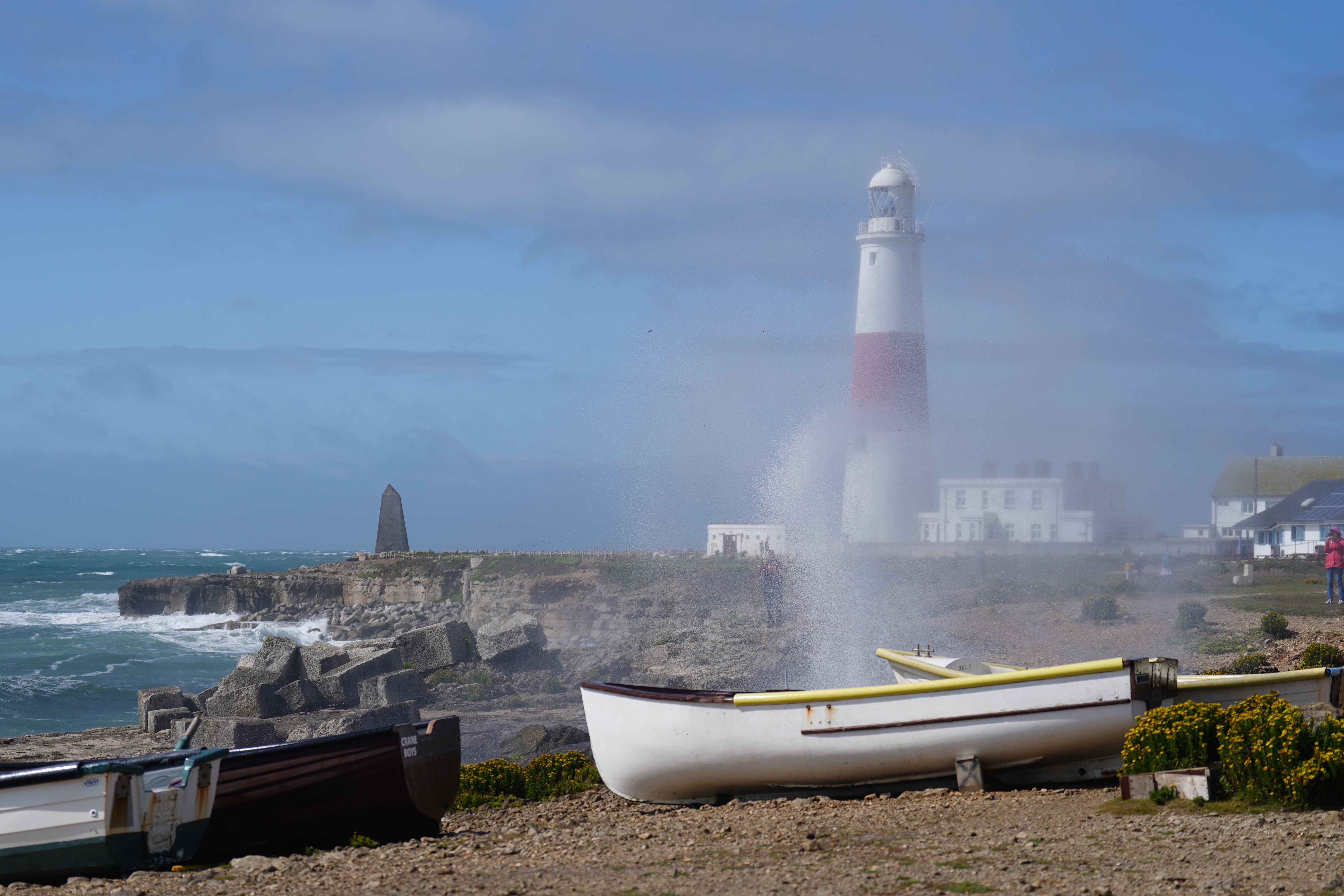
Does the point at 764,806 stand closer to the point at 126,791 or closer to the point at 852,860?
the point at 852,860

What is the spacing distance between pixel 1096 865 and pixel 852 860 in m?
1.58

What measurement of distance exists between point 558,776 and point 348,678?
40.6 feet

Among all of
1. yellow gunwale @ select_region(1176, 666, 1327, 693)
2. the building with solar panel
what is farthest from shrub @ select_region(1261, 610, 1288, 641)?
the building with solar panel

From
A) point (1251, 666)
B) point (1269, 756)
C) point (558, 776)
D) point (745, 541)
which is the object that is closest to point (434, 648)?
point (558, 776)

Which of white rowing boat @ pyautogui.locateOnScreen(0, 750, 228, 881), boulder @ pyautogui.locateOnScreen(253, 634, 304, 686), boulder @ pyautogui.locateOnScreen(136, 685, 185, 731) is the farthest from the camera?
boulder @ pyautogui.locateOnScreen(253, 634, 304, 686)

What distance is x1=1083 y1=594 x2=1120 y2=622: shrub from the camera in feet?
105

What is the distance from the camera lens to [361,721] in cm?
2259

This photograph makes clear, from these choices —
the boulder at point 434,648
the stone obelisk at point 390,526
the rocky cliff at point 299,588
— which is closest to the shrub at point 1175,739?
the boulder at point 434,648

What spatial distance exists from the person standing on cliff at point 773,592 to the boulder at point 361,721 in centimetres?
1598

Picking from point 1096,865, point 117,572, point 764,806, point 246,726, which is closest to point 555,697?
point 246,726

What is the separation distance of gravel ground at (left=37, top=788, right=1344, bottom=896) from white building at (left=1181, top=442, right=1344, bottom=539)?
206 feet

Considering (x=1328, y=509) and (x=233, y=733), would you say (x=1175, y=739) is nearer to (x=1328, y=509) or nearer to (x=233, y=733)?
(x=233, y=733)

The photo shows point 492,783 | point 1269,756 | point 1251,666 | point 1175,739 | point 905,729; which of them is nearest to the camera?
point 1269,756

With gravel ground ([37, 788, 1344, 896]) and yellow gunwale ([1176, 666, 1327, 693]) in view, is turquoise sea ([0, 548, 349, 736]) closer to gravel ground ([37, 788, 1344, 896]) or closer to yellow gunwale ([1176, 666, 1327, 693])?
gravel ground ([37, 788, 1344, 896])
